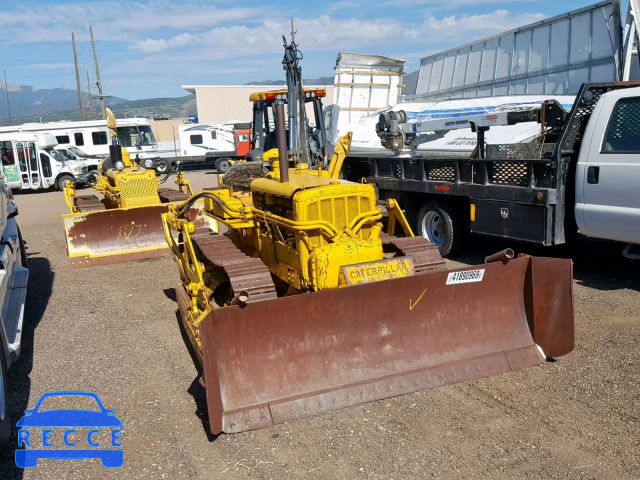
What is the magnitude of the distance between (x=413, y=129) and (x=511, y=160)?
228 centimetres

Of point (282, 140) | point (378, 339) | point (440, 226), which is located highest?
point (282, 140)

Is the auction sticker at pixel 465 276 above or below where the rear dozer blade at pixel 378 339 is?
above

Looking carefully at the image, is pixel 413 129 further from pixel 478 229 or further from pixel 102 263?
pixel 102 263

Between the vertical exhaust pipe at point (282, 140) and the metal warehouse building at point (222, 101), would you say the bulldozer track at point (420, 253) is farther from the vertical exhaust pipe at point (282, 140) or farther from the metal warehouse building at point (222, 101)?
the metal warehouse building at point (222, 101)

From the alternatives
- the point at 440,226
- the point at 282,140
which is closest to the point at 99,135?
the point at 440,226

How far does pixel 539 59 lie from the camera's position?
39.9ft

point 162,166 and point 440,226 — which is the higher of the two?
point 440,226

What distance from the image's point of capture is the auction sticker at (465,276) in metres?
4.60

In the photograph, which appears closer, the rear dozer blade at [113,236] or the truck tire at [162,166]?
the rear dozer blade at [113,236]

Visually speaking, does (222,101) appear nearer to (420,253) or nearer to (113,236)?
(113,236)

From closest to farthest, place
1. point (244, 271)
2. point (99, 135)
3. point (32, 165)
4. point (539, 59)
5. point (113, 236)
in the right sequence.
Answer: point (244, 271) → point (113, 236) → point (539, 59) → point (32, 165) → point (99, 135)

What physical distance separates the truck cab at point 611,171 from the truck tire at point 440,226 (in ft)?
5.66

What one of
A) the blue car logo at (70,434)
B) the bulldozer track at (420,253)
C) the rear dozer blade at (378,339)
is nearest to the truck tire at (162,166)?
the bulldozer track at (420,253)

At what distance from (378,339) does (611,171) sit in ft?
11.3
